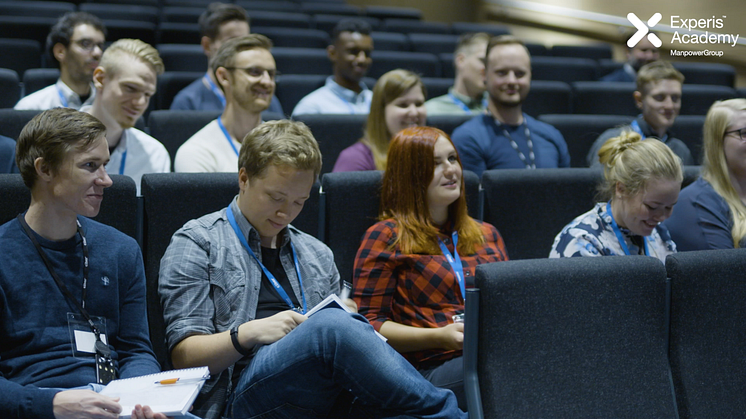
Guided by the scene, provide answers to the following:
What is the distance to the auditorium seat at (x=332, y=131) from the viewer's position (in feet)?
8.57

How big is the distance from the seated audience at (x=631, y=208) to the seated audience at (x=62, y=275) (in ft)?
3.39

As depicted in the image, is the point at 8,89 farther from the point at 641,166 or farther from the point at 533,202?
the point at 641,166

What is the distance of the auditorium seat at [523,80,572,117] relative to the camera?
3.49 m

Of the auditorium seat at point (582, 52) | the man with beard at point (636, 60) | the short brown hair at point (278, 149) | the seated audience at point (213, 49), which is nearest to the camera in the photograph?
the short brown hair at point (278, 149)

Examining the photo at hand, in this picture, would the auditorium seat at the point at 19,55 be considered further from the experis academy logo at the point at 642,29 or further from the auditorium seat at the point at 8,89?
the experis academy logo at the point at 642,29

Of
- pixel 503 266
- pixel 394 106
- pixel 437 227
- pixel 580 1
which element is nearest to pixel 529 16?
pixel 580 1

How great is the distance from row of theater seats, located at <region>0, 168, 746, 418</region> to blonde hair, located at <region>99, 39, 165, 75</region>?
0.61 m

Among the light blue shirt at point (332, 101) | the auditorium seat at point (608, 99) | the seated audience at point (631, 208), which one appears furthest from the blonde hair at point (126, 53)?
the auditorium seat at point (608, 99)

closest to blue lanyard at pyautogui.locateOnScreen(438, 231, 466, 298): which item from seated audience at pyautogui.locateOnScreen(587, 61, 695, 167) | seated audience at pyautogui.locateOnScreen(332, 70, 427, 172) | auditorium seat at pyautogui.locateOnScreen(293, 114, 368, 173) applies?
seated audience at pyautogui.locateOnScreen(332, 70, 427, 172)

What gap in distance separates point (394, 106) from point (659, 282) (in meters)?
1.15

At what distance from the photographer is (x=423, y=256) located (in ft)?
5.61

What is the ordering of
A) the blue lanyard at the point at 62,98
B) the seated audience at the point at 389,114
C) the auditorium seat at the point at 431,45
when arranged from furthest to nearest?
the auditorium seat at the point at 431,45, the blue lanyard at the point at 62,98, the seated audience at the point at 389,114

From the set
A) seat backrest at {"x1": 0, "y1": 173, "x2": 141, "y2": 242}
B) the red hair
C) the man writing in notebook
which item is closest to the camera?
the man writing in notebook

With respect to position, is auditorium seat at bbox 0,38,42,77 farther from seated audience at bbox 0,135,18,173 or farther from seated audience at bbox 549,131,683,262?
seated audience at bbox 549,131,683,262
